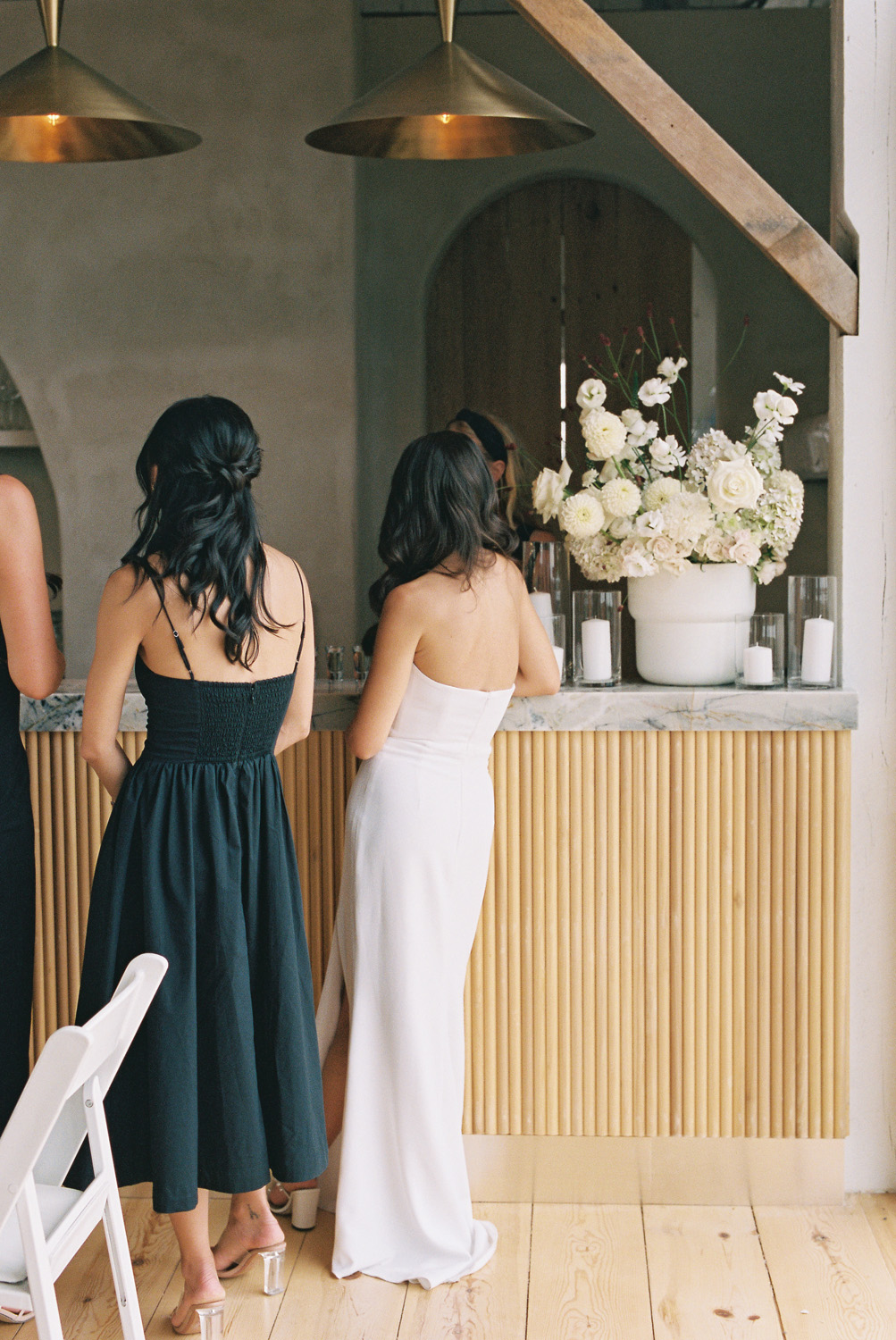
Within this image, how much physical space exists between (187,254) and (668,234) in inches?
78.8

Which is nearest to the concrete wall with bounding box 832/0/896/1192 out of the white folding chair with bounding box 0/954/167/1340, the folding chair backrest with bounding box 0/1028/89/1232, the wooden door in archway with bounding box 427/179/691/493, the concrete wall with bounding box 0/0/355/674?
the white folding chair with bounding box 0/954/167/1340

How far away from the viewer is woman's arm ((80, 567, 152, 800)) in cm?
227

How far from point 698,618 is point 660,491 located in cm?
31

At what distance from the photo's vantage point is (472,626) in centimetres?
254

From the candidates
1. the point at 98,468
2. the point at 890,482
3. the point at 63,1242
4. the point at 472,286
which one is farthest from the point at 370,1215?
the point at 472,286

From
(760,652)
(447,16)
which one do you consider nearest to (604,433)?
(760,652)

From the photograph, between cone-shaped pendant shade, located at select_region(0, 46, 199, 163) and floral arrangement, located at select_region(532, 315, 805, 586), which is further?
floral arrangement, located at select_region(532, 315, 805, 586)

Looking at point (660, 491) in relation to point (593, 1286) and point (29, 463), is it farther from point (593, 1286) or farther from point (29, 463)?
A: point (29, 463)

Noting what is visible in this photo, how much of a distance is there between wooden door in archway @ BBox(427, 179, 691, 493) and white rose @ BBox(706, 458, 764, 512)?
276cm

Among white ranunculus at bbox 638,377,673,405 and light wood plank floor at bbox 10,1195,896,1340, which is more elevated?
white ranunculus at bbox 638,377,673,405

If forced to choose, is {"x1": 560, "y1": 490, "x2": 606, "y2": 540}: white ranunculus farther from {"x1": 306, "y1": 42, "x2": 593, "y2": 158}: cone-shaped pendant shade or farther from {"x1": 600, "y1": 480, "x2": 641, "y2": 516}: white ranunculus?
{"x1": 306, "y1": 42, "x2": 593, "y2": 158}: cone-shaped pendant shade

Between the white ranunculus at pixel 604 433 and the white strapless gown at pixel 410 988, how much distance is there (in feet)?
1.94

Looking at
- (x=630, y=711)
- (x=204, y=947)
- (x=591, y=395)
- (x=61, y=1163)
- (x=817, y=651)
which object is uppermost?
(x=591, y=395)

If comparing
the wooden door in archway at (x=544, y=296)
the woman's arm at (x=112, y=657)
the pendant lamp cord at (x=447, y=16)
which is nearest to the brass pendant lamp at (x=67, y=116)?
the pendant lamp cord at (x=447, y=16)
